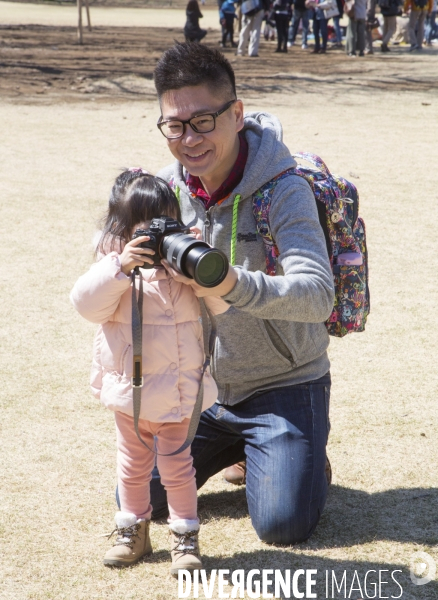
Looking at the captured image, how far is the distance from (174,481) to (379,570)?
0.73 metres

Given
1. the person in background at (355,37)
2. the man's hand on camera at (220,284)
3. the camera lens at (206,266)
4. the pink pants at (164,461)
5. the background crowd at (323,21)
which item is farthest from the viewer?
the person in background at (355,37)

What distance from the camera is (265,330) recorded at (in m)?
3.06

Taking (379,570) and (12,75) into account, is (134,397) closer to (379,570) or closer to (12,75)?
(379,570)

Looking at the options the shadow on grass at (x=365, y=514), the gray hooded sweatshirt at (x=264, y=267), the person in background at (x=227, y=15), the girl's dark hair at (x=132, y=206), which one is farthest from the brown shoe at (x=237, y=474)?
the person in background at (x=227, y=15)

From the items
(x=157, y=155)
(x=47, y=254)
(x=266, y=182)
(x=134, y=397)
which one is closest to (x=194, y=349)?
(x=134, y=397)

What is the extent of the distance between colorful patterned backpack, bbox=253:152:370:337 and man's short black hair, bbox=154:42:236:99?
15.7 inches

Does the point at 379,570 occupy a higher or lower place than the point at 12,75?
lower

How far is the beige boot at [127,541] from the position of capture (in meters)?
2.74

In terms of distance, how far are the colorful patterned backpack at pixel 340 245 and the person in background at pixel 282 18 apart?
680 inches

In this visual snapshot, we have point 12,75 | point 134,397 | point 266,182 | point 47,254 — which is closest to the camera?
point 134,397

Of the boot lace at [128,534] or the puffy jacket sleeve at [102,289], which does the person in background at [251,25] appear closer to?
the puffy jacket sleeve at [102,289]

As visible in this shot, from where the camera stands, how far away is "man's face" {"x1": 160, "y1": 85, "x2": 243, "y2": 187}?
9.27ft

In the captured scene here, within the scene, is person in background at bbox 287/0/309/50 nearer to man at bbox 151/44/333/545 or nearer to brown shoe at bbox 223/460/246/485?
man at bbox 151/44/333/545

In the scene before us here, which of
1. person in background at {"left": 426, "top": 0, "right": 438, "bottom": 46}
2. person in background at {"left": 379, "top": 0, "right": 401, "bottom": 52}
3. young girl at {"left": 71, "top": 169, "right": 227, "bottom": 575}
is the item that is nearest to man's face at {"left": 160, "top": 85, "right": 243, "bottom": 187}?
young girl at {"left": 71, "top": 169, "right": 227, "bottom": 575}
